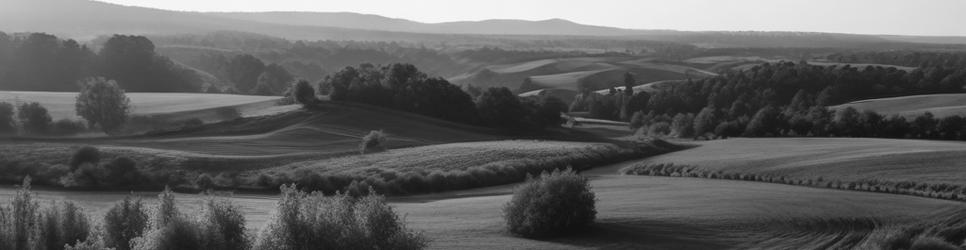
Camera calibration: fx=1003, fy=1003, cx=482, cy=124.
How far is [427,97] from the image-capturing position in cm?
9750

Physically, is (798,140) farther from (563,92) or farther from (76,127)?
(563,92)

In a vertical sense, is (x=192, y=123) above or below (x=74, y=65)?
below

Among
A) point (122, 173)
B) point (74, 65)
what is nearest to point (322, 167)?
point (122, 173)

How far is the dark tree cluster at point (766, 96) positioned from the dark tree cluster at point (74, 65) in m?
61.6

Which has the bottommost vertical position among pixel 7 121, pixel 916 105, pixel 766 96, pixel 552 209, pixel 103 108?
pixel 552 209

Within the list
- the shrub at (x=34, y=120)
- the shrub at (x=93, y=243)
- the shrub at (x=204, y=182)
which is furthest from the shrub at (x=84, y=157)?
the shrub at (x=93, y=243)

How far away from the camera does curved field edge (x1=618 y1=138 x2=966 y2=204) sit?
4828cm

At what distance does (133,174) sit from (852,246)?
36.6 m

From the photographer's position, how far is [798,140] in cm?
7819

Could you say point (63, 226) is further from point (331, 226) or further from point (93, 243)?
point (331, 226)

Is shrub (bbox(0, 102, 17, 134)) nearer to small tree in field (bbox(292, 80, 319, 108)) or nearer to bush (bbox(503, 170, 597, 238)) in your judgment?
small tree in field (bbox(292, 80, 319, 108))

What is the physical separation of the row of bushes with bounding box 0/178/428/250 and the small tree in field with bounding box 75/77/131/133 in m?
46.6

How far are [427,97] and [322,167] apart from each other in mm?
38244

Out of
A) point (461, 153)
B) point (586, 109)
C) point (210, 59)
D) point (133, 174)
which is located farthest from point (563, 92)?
point (133, 174)
